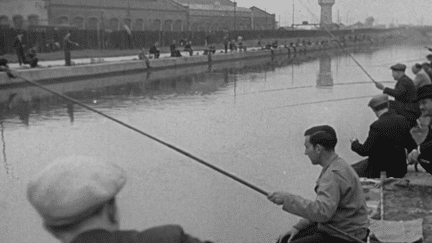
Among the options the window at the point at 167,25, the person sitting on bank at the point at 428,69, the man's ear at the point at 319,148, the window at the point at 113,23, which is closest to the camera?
the man's ear at the point at 319,148

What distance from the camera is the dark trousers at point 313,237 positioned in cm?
444

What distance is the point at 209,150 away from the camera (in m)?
11.0

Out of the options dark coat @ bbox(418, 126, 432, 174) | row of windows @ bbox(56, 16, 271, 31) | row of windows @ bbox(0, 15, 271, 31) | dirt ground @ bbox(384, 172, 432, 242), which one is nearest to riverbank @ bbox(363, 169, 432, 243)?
dirt ground @ bbox(384, 172, 432, 242)

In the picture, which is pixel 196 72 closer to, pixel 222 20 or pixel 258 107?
pixel 258 107

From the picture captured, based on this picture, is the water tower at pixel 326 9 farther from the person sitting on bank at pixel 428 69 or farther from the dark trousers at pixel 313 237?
the dark trousers at pixel 313 237

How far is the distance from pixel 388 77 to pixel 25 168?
20.0 meters

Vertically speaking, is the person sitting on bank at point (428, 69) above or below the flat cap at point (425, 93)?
below

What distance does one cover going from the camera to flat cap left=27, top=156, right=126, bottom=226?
1.72 meters

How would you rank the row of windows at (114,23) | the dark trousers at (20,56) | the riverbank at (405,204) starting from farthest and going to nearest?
the row of windows at (114,23) → the dark trousers at (20,56) → the riverbank at (405,204)

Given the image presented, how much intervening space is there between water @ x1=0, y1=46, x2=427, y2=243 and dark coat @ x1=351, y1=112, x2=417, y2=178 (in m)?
1.14

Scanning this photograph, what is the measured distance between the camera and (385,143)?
660cm

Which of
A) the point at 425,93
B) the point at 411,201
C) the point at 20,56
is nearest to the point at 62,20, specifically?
the point at 20,56

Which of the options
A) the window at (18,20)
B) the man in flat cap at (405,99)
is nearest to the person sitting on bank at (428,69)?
the man in flat cap at (405,99)

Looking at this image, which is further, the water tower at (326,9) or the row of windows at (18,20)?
the water tower at (326,9)
